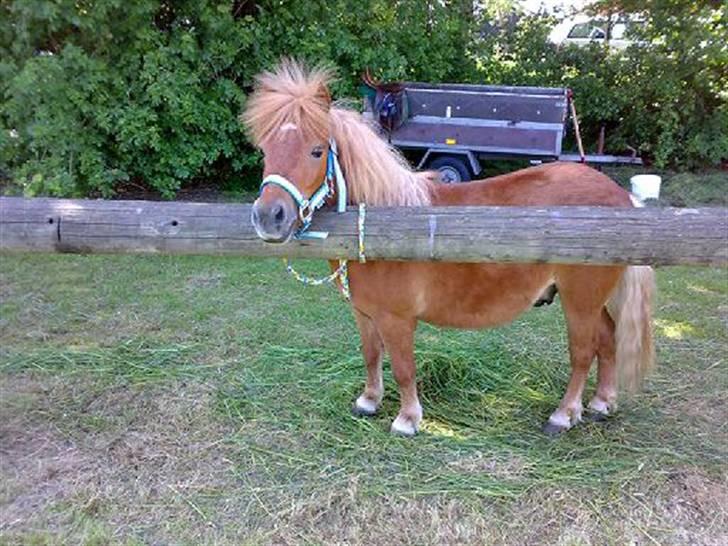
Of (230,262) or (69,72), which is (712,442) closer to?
(230,262)

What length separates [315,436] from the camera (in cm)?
319

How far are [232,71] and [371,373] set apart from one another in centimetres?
589

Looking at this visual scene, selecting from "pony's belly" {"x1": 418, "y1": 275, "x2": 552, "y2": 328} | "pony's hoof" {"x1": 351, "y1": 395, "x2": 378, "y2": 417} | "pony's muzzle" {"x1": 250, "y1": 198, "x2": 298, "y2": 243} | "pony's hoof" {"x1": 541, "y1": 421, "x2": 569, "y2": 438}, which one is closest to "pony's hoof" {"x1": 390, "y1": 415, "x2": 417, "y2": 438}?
"pony's hoof" {"x1": 351, "y1": 395, "x2": 378, "y2": 417}

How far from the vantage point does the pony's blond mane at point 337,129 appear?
2.61m

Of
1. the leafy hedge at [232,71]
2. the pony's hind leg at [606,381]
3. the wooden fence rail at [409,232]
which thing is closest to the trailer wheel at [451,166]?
the leafy hedge at [232,71]

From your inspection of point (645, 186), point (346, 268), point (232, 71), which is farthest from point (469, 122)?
point (346, 268)

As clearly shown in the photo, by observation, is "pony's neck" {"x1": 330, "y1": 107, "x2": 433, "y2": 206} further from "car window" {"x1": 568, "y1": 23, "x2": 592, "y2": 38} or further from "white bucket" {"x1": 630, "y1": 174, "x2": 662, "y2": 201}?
"car window" {"x1": 568, "y1": 23, "x2": 592, "y2": 38}

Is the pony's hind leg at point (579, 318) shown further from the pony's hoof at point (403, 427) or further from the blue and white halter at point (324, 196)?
the blue and white halter at point (324, 196)

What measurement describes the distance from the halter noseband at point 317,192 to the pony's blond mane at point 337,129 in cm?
7

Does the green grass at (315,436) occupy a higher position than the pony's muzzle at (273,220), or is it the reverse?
the pony's muzzle at (273,220)

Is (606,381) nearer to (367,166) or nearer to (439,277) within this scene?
(439,277)

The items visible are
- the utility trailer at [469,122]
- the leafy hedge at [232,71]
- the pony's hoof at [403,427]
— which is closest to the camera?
the pony's hoof at [403,427]

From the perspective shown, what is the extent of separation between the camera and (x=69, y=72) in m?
6.86

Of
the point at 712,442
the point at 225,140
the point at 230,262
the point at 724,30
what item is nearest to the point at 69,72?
the point at 225,140
